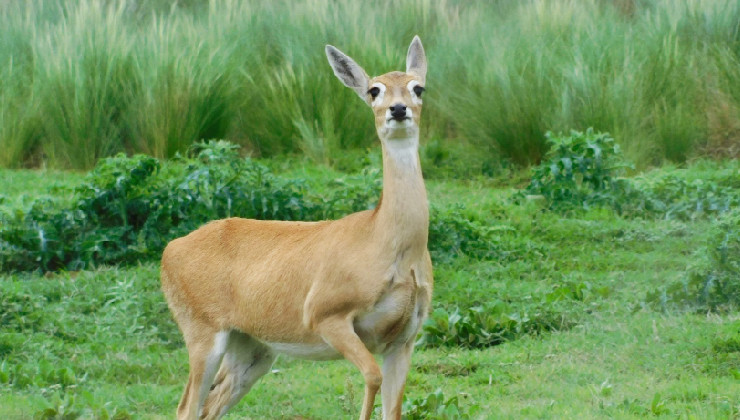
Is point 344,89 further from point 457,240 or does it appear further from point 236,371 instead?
point 236,371

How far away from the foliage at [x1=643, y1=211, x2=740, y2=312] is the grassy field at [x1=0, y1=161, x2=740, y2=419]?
1.6 inches

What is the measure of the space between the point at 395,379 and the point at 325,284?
1.76 feet

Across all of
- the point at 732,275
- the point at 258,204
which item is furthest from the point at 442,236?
the point at 732,275

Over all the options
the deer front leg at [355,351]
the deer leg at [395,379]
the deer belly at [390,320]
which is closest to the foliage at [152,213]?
the deer leg at [395,379]

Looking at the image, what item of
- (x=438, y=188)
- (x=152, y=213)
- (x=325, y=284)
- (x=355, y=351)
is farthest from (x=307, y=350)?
(x=438, y=188)

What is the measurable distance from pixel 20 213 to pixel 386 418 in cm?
502

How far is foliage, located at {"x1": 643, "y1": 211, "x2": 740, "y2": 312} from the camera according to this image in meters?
7.66

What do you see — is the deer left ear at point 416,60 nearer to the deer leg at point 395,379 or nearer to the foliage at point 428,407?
the deer leg at point 395,379

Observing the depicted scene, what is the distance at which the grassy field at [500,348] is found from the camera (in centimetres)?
635

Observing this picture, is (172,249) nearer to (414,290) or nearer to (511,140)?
(414,290)

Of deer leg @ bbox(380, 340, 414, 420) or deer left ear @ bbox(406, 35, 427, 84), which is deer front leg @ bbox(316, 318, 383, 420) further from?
deer left ear @ bbox(406, 35, 427, 84)

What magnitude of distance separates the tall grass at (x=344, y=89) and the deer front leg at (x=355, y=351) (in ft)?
24.9

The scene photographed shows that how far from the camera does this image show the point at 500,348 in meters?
7.50

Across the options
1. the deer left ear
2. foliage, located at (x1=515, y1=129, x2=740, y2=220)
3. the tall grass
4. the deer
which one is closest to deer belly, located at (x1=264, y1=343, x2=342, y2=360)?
the deer
